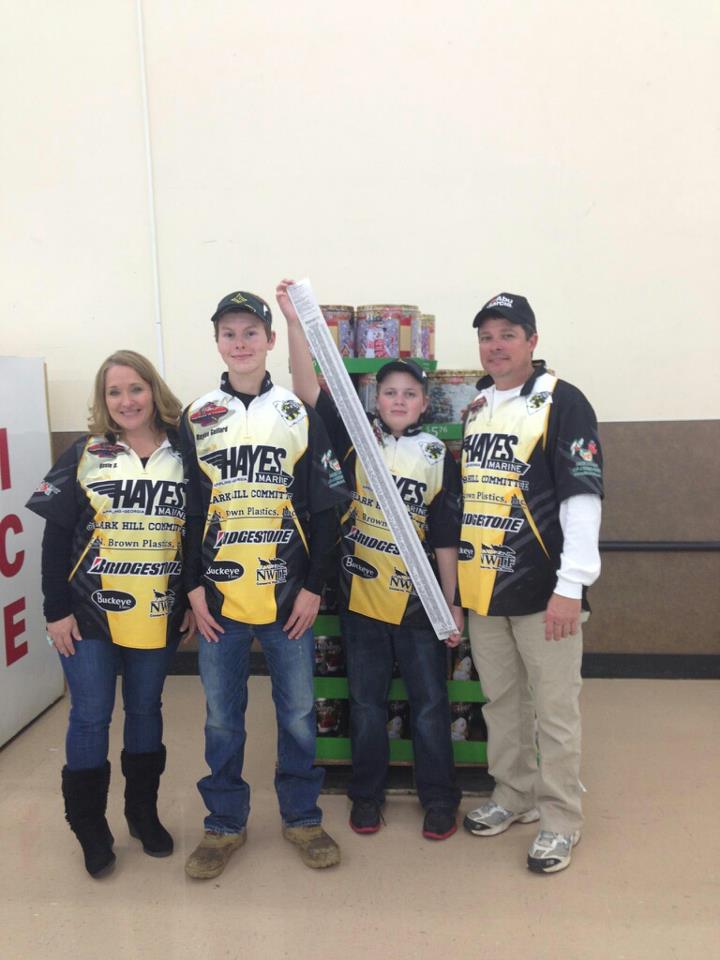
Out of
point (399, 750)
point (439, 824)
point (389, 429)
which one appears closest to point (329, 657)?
point (399, 750)

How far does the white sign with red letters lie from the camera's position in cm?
282

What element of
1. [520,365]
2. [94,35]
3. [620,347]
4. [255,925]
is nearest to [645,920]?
[255,925]

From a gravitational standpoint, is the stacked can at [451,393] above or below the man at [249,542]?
above

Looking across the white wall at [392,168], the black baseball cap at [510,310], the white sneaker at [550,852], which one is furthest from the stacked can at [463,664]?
the white wall at [392,168]

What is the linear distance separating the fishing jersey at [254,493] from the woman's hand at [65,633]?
359 millimetres

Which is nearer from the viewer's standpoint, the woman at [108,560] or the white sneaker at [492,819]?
the woman at [108,560]

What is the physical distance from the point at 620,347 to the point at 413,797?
2.10 metres

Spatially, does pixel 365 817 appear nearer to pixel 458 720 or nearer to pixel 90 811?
pixel 458 720

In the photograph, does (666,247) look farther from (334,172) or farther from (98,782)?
(98,782)

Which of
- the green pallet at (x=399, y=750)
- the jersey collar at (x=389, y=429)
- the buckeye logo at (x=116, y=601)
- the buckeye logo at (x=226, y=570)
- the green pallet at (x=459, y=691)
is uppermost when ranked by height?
the jersey collar at (x=389, y=429)

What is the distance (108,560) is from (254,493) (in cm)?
43

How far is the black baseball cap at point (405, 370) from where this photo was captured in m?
2.09

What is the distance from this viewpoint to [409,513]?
2113 mm

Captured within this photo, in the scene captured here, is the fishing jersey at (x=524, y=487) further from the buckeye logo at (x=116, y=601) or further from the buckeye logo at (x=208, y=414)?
the buckeye logo at (x=116, y=601)
